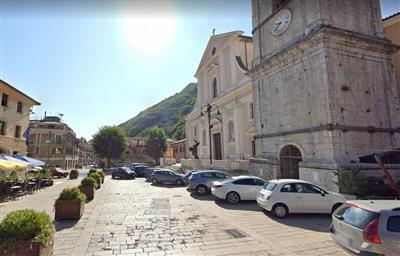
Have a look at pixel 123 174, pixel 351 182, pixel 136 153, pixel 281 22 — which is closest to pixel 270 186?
pixel 351 182

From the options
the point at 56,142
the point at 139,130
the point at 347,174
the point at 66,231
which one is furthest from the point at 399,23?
the point at 139,130

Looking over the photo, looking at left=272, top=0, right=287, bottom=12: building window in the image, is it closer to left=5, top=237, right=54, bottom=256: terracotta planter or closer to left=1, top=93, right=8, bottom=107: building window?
left=5, top=237, right=54, bottom=256: terracotta planter

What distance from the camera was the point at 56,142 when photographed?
56.6 metres

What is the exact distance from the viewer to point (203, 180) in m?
15.9

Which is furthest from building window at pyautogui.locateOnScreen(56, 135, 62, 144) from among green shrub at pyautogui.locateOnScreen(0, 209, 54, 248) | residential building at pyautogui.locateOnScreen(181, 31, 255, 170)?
green shrub at pyautogui.locateOnScreen(0, 209, 54, 248)

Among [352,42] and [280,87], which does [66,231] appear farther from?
[352,42]

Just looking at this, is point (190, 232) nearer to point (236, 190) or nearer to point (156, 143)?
point (236, 190)

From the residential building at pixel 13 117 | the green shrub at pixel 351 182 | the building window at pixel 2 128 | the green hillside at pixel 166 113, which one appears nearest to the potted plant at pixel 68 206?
→ the green shrub at pixel 351 182

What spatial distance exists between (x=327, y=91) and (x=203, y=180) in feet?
28.4

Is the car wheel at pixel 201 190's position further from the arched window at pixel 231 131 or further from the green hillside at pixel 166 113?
the green hillside at pixel 166 113

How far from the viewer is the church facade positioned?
13344mm

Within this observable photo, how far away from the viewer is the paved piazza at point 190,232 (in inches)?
243

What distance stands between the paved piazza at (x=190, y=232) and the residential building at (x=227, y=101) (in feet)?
45.3

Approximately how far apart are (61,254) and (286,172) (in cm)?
1336
